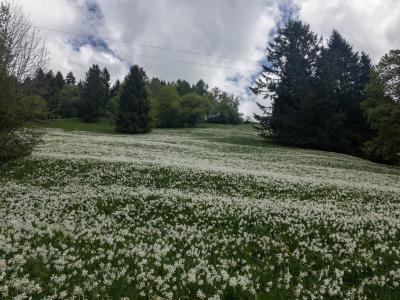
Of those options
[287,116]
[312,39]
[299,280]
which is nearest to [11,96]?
[299,280]

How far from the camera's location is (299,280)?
6824 mm

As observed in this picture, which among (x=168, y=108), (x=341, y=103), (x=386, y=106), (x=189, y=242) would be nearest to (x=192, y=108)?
(x=168, y=108)

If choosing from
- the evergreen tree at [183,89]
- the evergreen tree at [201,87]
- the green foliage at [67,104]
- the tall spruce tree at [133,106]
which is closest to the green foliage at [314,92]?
the tall spruce tree at [133,106]

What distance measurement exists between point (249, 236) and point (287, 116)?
48.9 meters

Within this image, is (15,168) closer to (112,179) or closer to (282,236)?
(112,179)

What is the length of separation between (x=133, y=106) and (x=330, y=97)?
36.2 m

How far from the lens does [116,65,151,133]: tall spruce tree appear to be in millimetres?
66500

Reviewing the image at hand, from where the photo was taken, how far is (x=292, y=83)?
63.1m

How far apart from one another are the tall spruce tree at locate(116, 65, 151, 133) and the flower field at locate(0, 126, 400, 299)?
Result: 4769 centimetres

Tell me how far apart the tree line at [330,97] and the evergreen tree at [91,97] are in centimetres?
5607

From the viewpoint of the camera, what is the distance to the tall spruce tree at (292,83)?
2163 inches

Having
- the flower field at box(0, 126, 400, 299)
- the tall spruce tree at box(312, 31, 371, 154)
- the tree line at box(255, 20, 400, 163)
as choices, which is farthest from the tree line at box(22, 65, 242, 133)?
the tall spruce tree at box(312, 31, 371, 154)

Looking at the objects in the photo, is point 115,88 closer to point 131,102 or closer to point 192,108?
point 192,108

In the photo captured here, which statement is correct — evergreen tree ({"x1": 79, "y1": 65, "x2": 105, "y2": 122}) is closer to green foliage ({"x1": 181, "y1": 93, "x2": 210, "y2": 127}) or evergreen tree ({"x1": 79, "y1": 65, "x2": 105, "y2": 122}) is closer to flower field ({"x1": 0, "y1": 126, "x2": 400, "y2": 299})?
green foliage ({"x1": 181, "y1": 93, "x2": 210, "y2": 127})
